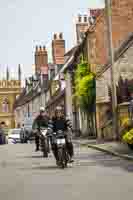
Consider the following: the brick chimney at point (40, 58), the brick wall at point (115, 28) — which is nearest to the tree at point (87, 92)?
the brick wall at point (115, 28)

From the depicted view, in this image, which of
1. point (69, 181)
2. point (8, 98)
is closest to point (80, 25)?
point (69, 181)

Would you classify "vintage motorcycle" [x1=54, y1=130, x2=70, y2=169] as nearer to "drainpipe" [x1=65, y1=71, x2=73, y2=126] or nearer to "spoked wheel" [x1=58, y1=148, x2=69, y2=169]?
"spoked wheel" [x1=58, y1=148, x2=69, y2=169]

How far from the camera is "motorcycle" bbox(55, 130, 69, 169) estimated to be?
1727 cm

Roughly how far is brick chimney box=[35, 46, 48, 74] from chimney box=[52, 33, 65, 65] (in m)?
10.4

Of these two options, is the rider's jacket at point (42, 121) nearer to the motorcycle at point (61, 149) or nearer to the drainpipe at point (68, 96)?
the motorcycle at point (61, 149)

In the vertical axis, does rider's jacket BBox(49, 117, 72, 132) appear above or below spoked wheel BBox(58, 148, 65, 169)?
above

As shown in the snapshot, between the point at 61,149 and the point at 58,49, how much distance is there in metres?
55.0

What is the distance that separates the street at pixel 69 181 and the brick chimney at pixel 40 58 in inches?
2574

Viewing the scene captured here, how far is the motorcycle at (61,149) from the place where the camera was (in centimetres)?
1727

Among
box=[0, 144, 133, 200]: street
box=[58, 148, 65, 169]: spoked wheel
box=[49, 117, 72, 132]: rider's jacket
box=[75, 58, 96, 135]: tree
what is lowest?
box=[0, 144, 133, 200]: street

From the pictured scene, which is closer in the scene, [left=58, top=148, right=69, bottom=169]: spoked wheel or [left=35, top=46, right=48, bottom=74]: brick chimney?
[left=58, top=148, right=69, bottom=169]: spoked wheel

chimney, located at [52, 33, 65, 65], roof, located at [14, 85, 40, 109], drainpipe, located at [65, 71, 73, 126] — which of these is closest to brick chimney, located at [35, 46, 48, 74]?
roof, located at [14, 85, 40, 109]

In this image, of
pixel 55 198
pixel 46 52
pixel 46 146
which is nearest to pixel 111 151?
pixel 46 146

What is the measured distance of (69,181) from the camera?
13695 millimetres
